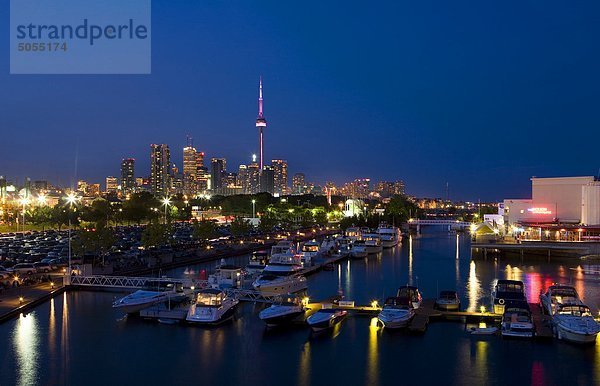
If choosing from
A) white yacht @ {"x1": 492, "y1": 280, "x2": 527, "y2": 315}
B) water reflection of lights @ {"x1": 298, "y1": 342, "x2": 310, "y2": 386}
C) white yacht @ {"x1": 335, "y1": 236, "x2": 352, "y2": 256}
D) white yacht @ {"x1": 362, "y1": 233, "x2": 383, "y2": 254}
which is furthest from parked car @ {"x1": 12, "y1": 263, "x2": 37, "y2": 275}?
white yacht @ {"x1": 362, "y1": 233, "x2": 383, "y2": 254}

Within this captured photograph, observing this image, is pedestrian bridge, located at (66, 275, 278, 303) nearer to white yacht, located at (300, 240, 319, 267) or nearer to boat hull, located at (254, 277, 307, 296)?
boat hull, located at (254, 277, 307, 296)

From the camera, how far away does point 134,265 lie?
31703 millimetres

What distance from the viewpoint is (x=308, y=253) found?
36.8 metres

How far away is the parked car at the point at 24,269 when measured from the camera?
92.5ft

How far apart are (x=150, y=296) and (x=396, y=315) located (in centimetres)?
897

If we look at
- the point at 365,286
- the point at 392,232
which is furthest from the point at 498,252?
the point at 365,286

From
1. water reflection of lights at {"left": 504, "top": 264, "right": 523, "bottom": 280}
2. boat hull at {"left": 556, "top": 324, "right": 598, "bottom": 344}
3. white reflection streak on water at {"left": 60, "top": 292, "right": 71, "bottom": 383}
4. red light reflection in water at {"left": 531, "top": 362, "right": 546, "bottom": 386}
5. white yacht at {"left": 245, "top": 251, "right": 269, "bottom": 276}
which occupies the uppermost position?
white yacht at {"left": 245, "top": 251, "right": 269, "bottom": 276}

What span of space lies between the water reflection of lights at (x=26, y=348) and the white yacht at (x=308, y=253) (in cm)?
1733

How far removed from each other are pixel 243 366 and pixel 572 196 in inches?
1880

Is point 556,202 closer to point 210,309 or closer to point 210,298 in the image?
point 210,298

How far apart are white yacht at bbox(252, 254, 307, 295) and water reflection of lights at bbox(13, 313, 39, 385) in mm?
8476

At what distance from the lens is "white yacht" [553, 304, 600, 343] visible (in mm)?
16141

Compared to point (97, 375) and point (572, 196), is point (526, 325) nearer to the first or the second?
point (97, 375)

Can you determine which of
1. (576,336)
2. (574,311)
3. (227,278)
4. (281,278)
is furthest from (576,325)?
(227,278)
